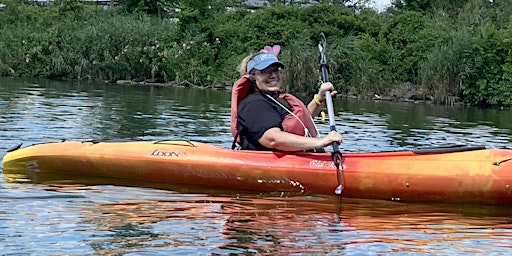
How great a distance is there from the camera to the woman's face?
6293 mm

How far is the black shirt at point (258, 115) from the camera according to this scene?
20.3 ft

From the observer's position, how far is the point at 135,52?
2523 centimetres

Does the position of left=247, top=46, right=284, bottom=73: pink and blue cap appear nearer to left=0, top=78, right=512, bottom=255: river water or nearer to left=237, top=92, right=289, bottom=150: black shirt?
left=237, top=92, right=289, bottom=150: black shirt

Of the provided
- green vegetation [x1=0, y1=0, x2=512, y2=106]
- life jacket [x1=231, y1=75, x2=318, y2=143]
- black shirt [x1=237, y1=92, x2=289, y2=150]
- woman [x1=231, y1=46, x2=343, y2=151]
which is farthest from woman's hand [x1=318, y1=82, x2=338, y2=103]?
green vegetation [x1=0, y1=0, x2=512, y2=106]

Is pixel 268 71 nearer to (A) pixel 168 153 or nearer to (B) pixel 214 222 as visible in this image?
(A) pixel 168 153

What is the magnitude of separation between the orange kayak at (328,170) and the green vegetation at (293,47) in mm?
15031

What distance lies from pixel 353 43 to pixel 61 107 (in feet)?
37.2

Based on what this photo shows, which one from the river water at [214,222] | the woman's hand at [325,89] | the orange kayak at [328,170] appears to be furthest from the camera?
the woman's hand at [325,89]

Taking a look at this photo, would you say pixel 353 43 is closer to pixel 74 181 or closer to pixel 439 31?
pixel 439 31

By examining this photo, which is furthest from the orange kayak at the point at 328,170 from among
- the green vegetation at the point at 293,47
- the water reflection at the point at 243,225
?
the green vegetation at the point at 293,47

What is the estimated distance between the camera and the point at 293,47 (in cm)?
2233

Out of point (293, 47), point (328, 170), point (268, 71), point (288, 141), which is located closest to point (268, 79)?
point (268, 71)

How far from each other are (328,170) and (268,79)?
2.65 feet

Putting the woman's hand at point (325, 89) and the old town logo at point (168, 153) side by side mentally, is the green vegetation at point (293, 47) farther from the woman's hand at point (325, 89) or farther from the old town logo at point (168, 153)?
the old town logo at point (168, 153)
